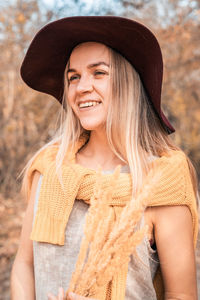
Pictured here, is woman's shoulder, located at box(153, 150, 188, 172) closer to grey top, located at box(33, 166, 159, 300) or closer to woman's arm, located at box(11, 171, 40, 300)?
grey top, located at box(33, 166, 159, 300)

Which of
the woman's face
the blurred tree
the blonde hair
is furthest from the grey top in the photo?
the blurred tree

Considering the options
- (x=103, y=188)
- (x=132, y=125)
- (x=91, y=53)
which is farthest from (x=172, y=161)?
(x=91, y=53)

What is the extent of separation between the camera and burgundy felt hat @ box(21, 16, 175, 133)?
164cm

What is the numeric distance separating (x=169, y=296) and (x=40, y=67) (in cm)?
135

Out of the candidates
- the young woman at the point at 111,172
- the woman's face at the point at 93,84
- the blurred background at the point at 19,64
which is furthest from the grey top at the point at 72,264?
the blurred background at the point at 19,64

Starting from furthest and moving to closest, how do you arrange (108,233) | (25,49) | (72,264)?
(25,49), (72,264), (108,233)

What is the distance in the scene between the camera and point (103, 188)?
1.53m

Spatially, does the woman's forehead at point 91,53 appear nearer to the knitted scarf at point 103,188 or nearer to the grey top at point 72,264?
the knitted scarf at point 103,188

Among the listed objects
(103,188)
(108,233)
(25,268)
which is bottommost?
(25,268)

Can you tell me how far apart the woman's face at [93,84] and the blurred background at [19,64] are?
2337 millimetres

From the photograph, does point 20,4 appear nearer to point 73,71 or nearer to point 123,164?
point 73,71

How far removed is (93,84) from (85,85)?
0.04 metres

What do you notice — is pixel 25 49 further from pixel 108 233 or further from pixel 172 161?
pixel 108 233

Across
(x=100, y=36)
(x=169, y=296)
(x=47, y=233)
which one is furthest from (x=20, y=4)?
(x=169, y=296)
